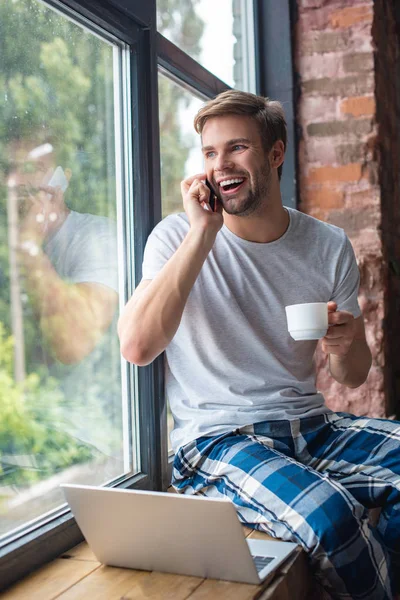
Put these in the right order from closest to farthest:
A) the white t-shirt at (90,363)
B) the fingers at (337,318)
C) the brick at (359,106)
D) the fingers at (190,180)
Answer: the white t-shirt at (90,363), the fingers at (337,318), the fingers at (190,180), the brick at (359,106)

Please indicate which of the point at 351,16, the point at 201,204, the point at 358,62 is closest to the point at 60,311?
the point at 201,204


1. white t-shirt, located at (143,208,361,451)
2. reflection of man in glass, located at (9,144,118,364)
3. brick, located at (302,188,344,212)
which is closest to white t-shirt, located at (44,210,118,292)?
reflection of man in glass, located at (9,144,118,364)

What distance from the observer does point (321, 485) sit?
4.96 ft

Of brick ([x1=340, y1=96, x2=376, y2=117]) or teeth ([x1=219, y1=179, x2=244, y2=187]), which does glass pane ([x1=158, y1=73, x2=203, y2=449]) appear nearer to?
teeth ([x1=219, y1=179, x2=244, y2=187])

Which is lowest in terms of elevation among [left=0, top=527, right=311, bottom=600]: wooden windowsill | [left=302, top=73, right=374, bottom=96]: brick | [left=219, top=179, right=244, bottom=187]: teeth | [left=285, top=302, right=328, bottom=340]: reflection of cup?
[left=0, top=527, right=311, bottom=600]: wooden windowsill

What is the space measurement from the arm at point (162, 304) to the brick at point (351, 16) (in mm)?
1515

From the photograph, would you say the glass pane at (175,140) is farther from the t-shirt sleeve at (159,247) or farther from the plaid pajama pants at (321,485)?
the plaid pajama pants at (321,485)

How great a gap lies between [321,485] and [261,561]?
21 centimetres

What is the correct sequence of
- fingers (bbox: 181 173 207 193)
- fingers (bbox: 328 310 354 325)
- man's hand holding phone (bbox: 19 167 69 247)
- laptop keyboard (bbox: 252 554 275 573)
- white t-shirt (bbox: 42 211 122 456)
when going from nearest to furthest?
laptop keyboard (bbox: 252 554 275 573) < man's hand holding phone (bbox: 19 167 69 247) < white t-shirt (bbox: 42 211 122 456) < fingers (bbox: 328 310 354 325) < fingers (bbox: 181 173 207 193)

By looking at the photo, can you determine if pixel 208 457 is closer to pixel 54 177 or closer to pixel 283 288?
pixel 283 288

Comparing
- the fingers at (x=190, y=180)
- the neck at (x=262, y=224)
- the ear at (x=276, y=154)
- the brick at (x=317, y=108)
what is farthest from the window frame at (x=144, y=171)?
the brick at (x=317, y=108)

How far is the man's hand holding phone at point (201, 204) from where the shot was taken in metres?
1.78

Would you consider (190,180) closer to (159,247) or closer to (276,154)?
(159,247)

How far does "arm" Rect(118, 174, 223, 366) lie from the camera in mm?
1651
